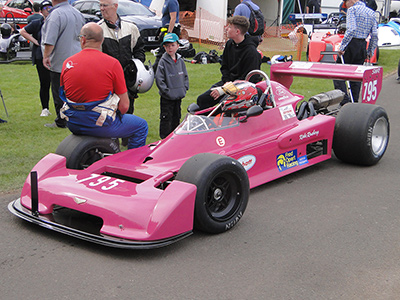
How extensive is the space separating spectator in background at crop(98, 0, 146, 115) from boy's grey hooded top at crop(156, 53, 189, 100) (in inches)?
12.5

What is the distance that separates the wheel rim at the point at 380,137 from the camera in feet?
20.0

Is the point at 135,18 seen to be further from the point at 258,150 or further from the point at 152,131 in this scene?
the point at 258,150

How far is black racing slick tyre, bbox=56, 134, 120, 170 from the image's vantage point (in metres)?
4.58

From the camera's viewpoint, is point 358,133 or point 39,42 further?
point 39,42

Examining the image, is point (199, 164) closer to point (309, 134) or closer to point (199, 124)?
point (199, 124)

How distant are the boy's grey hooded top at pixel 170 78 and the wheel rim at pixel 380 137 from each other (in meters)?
2.48

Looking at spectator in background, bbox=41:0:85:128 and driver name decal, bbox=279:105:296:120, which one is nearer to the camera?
driver name decal, bbox=279:105:296:120

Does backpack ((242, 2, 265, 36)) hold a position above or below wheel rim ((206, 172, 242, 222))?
above

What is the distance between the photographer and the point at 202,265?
11.6ft

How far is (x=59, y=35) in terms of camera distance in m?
6.66

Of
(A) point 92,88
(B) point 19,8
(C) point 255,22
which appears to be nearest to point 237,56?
(A) point 92,88

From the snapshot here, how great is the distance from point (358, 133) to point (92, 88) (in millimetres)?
3082

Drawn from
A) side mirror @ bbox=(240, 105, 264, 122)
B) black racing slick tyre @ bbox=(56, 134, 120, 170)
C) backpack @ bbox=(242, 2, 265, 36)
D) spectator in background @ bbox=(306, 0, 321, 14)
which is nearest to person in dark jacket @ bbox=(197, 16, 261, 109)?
side mirror @ bbox=(240, 105, 264, 122)

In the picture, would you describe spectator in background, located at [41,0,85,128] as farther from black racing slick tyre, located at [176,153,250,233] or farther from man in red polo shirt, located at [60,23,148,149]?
black racing slick tyre, located at [176,153,250,233]
